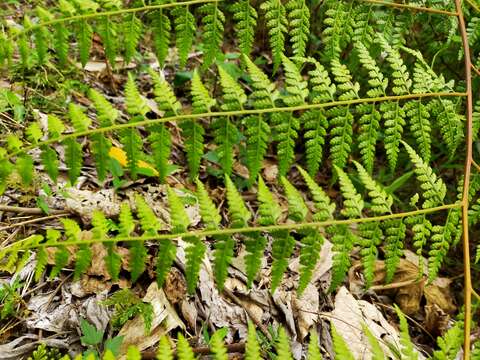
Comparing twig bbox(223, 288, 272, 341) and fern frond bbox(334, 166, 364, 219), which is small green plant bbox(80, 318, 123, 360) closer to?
twig bbox(223, 288, 272, 341)

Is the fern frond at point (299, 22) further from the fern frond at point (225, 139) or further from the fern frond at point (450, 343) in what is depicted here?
the fern frond at point (450, 343)

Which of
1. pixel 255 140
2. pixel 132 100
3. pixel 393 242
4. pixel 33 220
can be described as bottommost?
pixel 33 220

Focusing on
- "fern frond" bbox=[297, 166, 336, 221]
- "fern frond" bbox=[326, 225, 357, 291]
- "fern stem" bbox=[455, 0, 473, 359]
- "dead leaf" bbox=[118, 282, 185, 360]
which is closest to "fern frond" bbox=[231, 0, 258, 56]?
"fern frond" bbox=[297, 166, 336, 221]

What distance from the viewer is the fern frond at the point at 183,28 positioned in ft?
4.78

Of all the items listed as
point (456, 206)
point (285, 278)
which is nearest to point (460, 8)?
point (456, 206)

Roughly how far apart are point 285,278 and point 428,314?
917mm

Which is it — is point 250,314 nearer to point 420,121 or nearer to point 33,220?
point 33,220

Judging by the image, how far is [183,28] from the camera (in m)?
1.46

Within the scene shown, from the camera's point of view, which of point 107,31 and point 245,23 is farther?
point 245,23

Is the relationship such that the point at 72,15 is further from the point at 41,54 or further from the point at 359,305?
the point at 359,305

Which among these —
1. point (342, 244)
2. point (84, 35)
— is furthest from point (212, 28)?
point (342, 244)

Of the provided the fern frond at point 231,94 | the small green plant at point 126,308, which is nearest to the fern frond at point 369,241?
the fern frond at point 231,94

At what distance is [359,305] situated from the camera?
8.70 ft

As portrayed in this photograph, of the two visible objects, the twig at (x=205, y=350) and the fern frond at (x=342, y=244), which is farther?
the twig at (x=205, y=350)
